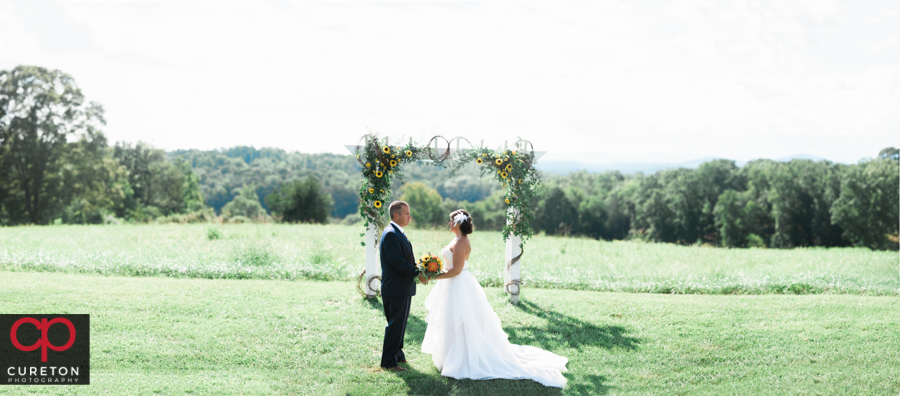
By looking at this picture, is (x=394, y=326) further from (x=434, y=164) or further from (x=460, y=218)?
(x=434, y=164)

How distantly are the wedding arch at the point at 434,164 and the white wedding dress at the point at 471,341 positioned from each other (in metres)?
3.68

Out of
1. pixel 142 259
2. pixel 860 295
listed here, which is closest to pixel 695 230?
pixel 860 295

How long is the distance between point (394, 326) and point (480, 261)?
945 centimetres

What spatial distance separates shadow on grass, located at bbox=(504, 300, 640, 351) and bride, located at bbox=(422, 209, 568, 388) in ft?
4.71

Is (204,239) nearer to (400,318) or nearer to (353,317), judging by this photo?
(353,317)

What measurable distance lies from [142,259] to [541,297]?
11088 mm

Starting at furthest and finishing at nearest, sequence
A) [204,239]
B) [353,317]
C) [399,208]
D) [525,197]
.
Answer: [204,239]
[525,197]
[353,317]
[399,208]

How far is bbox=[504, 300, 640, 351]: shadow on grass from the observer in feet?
26.7

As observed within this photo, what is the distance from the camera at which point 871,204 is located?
39.4 metres

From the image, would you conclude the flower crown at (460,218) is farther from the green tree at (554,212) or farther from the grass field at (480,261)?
the green tree at (554,212)

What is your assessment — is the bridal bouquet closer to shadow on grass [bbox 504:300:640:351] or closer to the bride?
the bride

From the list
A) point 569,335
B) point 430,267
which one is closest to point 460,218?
point 430,267

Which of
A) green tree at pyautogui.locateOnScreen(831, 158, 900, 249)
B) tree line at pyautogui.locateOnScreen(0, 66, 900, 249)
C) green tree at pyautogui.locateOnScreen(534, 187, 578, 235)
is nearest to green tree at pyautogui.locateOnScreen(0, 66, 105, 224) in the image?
tree line at pyautogui.locateOnScreen(0, 66, 900, 249)

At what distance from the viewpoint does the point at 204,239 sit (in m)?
18.6
